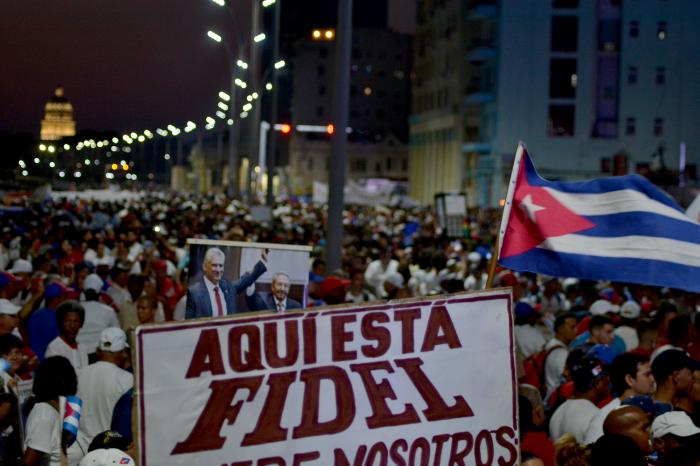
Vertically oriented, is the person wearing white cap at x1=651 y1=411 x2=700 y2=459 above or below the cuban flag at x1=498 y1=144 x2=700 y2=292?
below

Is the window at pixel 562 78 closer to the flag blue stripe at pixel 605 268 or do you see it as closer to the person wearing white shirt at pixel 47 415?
the flag blue stripe at pixel 605 268

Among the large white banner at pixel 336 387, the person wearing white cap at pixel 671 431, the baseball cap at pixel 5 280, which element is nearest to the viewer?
the large white banner at pixel 336 387

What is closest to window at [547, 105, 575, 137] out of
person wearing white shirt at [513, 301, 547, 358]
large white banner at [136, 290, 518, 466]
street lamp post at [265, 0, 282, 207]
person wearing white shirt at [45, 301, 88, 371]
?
street lamp post at [265, 0, 282, 207]

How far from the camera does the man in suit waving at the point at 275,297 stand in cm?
794

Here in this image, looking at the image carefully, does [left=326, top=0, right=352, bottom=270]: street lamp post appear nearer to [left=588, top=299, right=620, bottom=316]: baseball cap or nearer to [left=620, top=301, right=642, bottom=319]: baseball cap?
[left=588, top=299, right=620, bottom=316]: baseball cap

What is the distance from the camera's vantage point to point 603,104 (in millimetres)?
79500

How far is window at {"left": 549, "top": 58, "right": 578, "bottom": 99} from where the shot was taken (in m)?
77.1

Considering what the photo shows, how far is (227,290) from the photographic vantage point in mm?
7801

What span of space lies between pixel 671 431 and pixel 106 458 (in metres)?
2.71

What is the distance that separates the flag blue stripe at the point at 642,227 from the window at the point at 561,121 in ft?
234

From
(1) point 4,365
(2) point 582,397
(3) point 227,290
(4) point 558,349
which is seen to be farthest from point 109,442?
(4) point 558,349

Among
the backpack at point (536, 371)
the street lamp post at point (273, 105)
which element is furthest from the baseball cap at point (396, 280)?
the street lamp post at point (273, 105)

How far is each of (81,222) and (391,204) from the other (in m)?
32.2

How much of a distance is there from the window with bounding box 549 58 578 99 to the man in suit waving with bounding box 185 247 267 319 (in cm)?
7101
